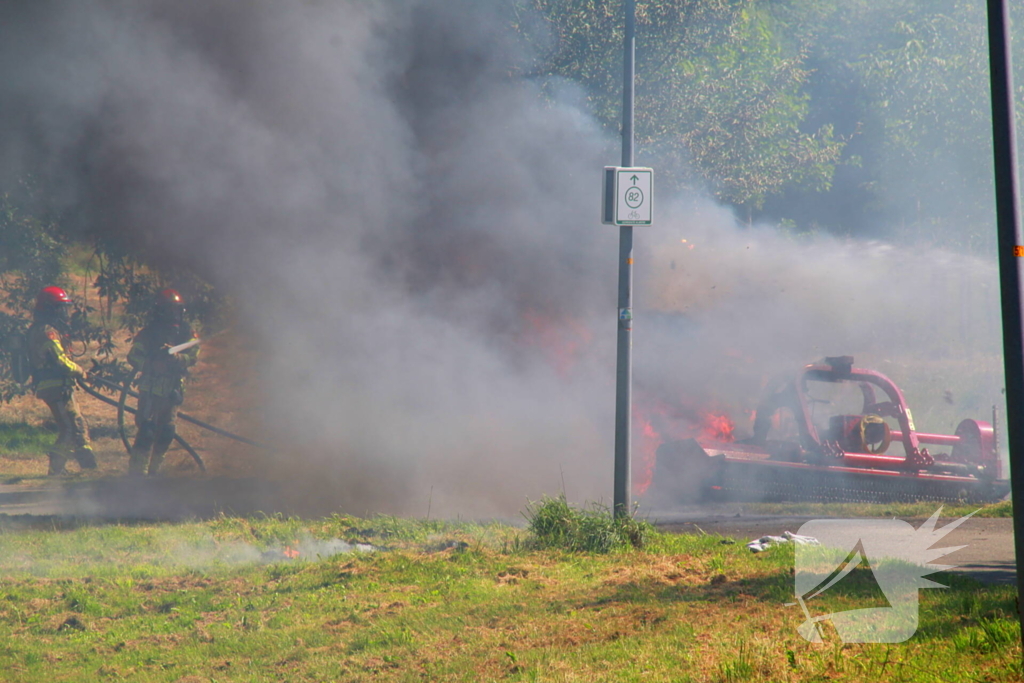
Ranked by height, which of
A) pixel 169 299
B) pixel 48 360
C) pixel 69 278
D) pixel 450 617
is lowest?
pixel 450 617

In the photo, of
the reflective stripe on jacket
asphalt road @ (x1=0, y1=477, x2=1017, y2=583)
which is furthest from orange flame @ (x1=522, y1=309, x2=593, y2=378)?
the reflective stripe on jacket

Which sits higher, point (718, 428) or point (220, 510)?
point (718, 428)

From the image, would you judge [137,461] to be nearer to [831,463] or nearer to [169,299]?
[169,299]

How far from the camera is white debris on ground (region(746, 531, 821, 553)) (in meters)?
6.67

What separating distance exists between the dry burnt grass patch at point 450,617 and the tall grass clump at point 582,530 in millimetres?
132

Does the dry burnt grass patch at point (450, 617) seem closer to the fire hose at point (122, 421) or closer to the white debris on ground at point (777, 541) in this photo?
the white debris on ground at point (777, 541)

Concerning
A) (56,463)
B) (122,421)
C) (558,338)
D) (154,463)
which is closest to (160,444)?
(154,463)

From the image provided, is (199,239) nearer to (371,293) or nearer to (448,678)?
(371,293)

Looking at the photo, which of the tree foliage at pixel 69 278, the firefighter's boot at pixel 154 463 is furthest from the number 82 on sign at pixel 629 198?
the tree foliage at pixel 69 278

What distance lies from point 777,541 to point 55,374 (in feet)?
31.6

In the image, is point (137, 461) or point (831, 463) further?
point (137, 461)

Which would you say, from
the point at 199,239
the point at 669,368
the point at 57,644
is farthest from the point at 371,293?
the point at 57,644

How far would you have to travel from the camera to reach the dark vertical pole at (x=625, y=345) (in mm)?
7168

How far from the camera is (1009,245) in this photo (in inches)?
141
